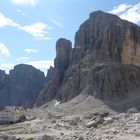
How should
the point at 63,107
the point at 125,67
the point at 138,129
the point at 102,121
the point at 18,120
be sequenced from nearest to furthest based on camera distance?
the point at 138,129, the point at 102,121, the point at 18,120, the point at 63,107, the point at 125,67

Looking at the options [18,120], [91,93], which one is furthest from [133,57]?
[18,120]

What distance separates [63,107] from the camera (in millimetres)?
182125

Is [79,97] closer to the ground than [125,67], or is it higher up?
closer to the ground

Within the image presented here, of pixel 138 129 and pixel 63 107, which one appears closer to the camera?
pixel 138 129

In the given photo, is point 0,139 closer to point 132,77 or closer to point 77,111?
point 77,111

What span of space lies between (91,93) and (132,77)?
22.4m

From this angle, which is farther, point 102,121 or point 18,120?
point 18,120

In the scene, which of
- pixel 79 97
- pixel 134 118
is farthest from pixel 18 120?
pixel 134 118

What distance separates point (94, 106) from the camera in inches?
6594

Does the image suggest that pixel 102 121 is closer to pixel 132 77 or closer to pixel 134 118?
pixel 134 118

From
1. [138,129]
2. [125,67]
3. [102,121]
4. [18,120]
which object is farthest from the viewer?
[125,67]

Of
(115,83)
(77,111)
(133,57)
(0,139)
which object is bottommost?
(0,139)

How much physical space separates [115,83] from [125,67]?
10811 millimetres

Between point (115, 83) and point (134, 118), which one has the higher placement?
point (115, 83)
